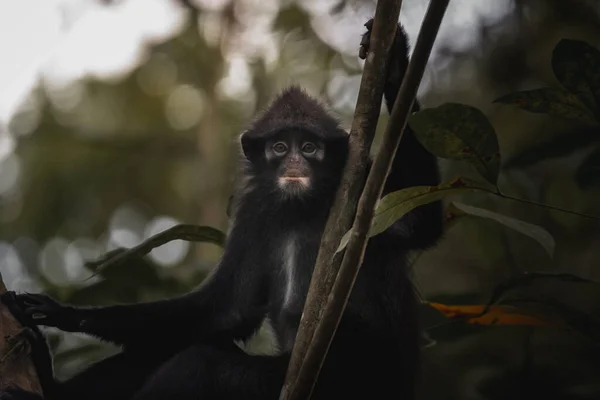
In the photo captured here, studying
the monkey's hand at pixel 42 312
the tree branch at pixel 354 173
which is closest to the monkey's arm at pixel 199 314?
the monkey's hand at pixel 42 312

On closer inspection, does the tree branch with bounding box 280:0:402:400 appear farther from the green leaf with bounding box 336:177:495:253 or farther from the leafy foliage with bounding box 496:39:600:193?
the leafy foliage with bounding box 496:39:600:193

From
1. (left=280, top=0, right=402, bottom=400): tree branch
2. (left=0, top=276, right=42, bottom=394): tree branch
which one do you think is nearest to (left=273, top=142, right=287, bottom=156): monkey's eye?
(left=280, top=0, right=402, bottom=400): tree branch

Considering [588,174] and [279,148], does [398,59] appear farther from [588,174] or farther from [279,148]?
[279,148]

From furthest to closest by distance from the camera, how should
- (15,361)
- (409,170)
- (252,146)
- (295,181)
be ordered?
(252,146)
(295,181)
(409,170)
(15,361)

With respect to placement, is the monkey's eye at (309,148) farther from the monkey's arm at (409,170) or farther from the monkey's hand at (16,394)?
the monkey's hand at (16,394)

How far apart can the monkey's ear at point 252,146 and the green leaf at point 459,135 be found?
2.29 metres

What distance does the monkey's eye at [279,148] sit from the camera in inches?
184

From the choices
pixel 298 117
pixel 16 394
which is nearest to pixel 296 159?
pixel 298 117

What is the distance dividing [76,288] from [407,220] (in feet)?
5.89

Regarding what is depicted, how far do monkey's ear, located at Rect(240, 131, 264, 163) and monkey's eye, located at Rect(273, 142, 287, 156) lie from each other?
4.9 inches

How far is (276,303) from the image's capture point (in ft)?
15.1

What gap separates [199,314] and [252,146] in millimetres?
949

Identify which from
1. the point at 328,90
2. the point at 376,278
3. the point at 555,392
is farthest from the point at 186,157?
the point at 555,392

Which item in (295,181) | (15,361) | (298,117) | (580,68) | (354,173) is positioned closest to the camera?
(580,68)
